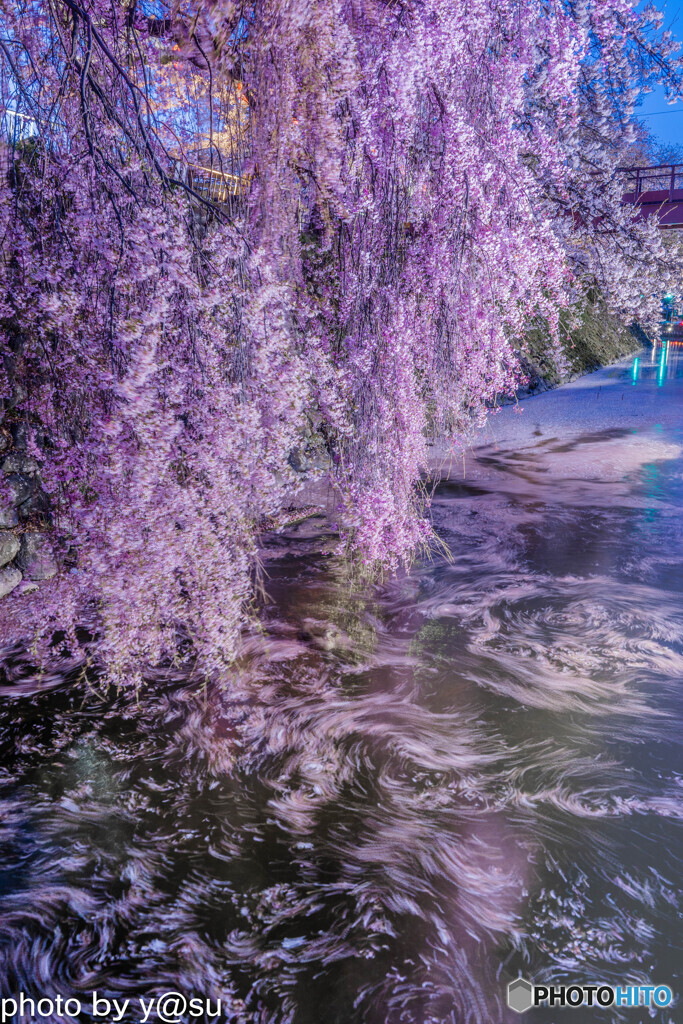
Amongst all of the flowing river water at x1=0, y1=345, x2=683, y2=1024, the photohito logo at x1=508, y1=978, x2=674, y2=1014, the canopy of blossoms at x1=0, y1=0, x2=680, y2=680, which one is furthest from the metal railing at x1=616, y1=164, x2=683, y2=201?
the photohito logo at x1=508, y1=978, x2=674, y2=1014

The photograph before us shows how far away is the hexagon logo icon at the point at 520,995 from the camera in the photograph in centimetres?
298

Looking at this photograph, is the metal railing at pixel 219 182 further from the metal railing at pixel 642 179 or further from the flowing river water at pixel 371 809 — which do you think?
the metal railing at pixel 642 179

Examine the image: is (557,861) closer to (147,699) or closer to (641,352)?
(147,699)

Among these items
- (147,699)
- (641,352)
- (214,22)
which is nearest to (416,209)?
(214,22)

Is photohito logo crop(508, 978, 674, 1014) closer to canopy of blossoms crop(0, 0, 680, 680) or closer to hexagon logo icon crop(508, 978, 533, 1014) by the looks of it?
hexagon logo icon crop(508, 978, 533, 1014)

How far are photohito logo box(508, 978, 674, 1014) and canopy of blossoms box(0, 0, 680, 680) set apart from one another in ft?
8.01

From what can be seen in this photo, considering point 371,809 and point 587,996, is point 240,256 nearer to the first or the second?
point 371,809

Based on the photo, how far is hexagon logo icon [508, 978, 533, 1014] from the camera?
298 centimetres

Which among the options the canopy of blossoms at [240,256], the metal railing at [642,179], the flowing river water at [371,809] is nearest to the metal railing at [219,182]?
the canopy of blossoms at [240,256]

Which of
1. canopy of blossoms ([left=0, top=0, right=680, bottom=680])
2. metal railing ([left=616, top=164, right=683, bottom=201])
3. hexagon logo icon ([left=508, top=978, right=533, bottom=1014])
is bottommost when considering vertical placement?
hexagon logo icon ([left=508, top=978, right=533, bottom=1014])

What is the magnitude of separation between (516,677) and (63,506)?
3855mm

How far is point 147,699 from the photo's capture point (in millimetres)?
5227

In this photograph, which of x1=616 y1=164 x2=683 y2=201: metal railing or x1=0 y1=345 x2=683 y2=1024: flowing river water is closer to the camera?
x1=0 y1=345 x2=683 y2=1024: flowing river water

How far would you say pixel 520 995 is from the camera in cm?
302
